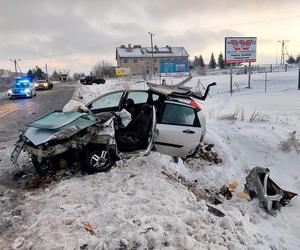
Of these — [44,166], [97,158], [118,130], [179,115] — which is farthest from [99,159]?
[179,115]

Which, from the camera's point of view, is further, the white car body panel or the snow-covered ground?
the white car body panel

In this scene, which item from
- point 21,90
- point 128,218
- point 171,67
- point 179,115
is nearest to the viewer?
point 128,218

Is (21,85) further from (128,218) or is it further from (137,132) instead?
(128,218)

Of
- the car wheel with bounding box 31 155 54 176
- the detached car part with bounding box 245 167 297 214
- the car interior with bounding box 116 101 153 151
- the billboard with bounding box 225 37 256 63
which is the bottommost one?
the detached car part with bounding box 245 167 297 214

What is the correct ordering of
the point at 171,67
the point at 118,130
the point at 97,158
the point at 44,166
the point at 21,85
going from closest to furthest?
1. the point at 44,166
2. the point at 97,158
3. the point at 118,130
4. the point at 21,85
5. the point at 171,67

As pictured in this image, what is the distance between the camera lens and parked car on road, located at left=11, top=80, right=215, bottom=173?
19.2ft

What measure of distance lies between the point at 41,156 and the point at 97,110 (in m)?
3.08

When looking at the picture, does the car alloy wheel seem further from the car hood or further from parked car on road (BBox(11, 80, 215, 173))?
the car hood

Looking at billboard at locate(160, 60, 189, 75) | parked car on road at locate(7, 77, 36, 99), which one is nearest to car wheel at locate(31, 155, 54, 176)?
billboard at locate(160, 60, 189, 75)

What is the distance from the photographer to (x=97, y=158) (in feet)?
20.5

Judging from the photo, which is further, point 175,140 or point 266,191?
point 175,140

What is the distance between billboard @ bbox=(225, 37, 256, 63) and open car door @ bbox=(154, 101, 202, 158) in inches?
753

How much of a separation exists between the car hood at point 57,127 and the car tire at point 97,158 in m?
0.47

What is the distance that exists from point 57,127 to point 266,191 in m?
4.22
